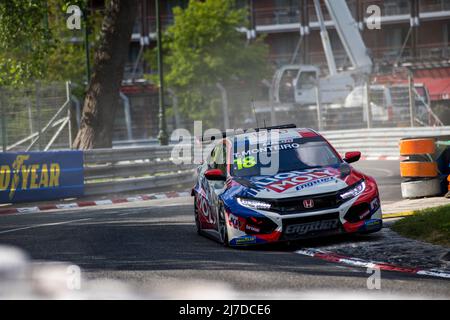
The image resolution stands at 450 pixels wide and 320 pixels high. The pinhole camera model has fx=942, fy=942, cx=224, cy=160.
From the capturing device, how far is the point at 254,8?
6612 cm

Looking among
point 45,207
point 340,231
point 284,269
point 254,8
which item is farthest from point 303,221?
point 254,8

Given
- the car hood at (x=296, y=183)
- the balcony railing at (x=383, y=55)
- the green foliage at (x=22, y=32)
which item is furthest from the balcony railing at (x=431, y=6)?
the car hood at (x=296, y=183)

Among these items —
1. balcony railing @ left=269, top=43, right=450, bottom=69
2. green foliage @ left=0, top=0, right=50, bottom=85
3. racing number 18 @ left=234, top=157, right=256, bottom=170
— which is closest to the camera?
racing number 18 @ left=234, top=157, right=256, bottom=170

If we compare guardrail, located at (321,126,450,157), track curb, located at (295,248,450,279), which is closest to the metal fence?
guardrail, located at (321,126,450,157)

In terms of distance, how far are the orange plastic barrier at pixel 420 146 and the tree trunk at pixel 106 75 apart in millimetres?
13133

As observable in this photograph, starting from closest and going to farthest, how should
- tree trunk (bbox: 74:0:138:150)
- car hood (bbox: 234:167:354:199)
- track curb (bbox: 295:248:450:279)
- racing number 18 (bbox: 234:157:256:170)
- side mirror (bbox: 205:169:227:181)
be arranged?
track curb (bbox: 295:248:450:279) < car hood (bbox: 234:167:354:199) < side mirror (bbox: 205:169:227:181) < racing number 18 (bbox: 234:157:256:170) < tree trunk (bbox: 74:0:138:150)

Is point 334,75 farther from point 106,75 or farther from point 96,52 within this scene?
point 106,75

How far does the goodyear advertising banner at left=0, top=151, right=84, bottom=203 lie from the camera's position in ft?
68.8

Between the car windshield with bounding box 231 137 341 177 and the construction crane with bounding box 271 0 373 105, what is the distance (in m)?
23.9

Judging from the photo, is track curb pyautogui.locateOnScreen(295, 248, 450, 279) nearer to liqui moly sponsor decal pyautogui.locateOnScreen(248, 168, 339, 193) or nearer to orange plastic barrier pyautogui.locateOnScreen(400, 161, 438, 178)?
liqui moly sponsor decal pyautogui.locateOnScreen(248, 168, 339, 193)

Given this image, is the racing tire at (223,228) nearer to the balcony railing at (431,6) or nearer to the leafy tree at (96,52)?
the leafy tree at (96,52)

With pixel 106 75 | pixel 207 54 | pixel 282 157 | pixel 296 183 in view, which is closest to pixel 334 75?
pixel 207 54

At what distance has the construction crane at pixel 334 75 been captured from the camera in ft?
130

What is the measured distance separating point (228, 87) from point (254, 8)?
42.1 feet
